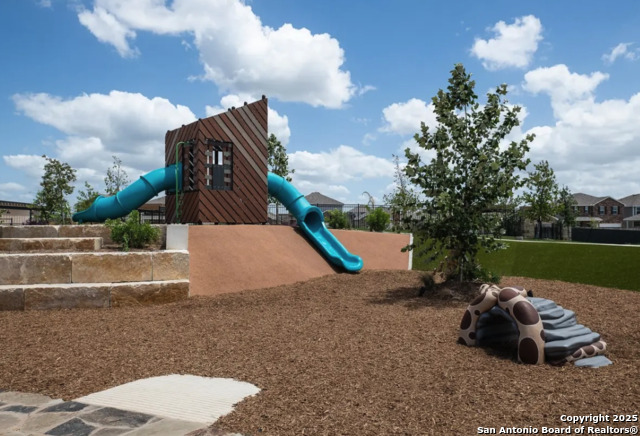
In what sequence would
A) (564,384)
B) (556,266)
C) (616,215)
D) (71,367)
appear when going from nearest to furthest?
(564,384)
(71,367)
(556,266)
(616,215)

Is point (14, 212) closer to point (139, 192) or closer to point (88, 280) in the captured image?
point (139, 192)

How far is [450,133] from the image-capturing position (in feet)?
32.9

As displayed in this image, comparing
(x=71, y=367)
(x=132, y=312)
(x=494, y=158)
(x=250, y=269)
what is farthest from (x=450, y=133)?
(x=71, y=367)

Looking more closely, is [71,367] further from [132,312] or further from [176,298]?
[176,298]

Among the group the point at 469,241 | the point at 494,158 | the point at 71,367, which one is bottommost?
the point at 71,367

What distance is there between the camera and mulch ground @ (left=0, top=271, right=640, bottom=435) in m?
3.71

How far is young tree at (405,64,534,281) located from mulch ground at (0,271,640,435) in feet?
5.27

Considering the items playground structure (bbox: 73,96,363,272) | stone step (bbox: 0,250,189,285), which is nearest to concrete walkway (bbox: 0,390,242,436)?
stone step (bbox: 0,250,189,285)

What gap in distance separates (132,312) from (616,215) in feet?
276

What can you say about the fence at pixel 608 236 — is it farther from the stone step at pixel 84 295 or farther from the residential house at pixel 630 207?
the residential house at pixel 630 207

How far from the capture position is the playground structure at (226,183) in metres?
13.6

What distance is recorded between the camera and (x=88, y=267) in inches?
356

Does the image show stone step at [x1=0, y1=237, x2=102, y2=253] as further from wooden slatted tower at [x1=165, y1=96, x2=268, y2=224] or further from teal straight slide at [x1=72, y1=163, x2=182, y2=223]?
teal straight slide at [x1=72, y1=163, x2=182, y2=223]

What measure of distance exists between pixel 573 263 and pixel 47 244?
1362 cm
